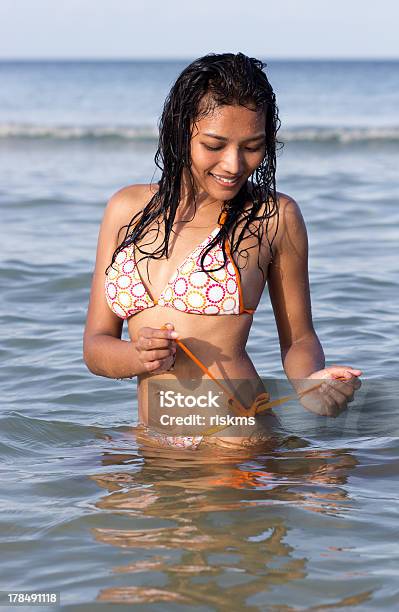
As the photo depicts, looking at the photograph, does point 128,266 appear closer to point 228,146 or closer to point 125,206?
point 125,206

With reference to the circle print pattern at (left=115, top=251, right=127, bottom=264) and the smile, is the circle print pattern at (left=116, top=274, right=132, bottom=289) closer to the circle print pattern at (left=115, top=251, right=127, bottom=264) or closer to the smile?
the circle print pattern at (left=115, top=251, right=127, bottom=264)

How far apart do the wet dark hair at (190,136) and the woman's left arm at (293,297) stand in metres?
0.06

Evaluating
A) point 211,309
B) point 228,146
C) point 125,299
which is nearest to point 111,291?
point 125,299

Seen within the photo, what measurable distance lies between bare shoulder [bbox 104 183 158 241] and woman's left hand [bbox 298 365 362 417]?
2.88ft

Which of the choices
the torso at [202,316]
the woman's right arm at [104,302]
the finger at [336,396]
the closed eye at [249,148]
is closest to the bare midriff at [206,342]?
the torso at [202,316]

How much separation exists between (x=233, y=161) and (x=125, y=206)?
1.86ft

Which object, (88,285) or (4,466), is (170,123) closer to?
(4,466)

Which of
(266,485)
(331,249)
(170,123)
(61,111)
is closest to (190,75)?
(170,123)

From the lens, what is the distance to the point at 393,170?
14984mm

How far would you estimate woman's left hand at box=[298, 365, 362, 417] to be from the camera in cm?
353

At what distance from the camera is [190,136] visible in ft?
11.9

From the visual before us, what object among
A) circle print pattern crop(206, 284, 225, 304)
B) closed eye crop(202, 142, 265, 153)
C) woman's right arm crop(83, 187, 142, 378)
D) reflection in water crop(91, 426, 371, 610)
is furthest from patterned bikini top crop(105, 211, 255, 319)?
reflection in water crop(91, 426, 371, 610)

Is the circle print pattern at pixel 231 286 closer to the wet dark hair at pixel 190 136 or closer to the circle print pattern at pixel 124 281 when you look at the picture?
the wet dark hair at pixel 190 136

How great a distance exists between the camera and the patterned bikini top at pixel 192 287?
3709 mm
